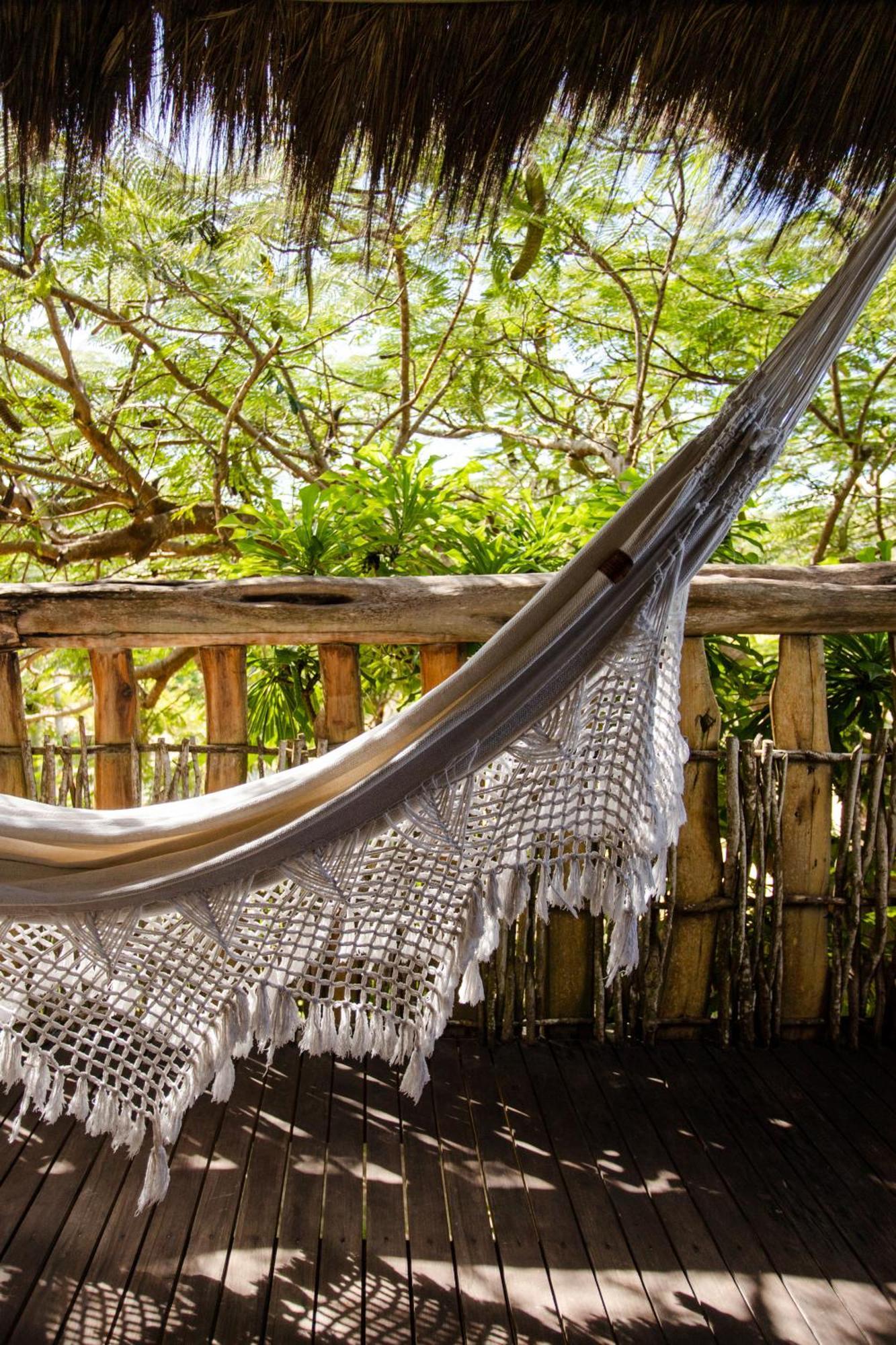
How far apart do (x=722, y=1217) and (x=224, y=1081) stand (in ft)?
2.54

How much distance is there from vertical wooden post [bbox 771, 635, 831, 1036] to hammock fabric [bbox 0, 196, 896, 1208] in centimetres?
82

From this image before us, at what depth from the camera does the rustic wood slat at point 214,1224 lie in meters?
1.16

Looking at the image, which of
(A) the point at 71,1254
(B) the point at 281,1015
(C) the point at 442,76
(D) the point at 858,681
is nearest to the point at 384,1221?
(A) the point at 71,1254

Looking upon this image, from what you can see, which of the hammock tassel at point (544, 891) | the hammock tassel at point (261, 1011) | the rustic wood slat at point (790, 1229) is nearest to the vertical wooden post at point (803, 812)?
the rustic wood slat at point (790, 1229)

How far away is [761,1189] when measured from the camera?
1.43 metres

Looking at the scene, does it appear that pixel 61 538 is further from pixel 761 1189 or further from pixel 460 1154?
pixel 761 1189

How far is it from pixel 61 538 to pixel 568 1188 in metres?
3.11

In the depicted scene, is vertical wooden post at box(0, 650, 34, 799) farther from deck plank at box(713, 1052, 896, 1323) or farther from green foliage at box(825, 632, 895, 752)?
green foliage at box(825, 632, 895, 752)

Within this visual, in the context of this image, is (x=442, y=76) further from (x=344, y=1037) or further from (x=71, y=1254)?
(x=71, y=1254)

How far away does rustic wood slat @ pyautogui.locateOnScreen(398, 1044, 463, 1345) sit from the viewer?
1163 millimetres

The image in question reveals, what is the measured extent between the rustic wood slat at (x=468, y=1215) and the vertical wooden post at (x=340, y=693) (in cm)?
61

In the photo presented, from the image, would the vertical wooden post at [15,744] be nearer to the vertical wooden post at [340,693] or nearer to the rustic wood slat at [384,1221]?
the vertical wooden post at [340,693]

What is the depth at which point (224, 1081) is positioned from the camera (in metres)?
1.00

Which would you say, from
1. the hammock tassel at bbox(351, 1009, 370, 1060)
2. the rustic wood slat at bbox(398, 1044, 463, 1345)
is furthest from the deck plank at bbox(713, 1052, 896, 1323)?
the hammock tassel at bbox(351, 1009, 370, 1060)
